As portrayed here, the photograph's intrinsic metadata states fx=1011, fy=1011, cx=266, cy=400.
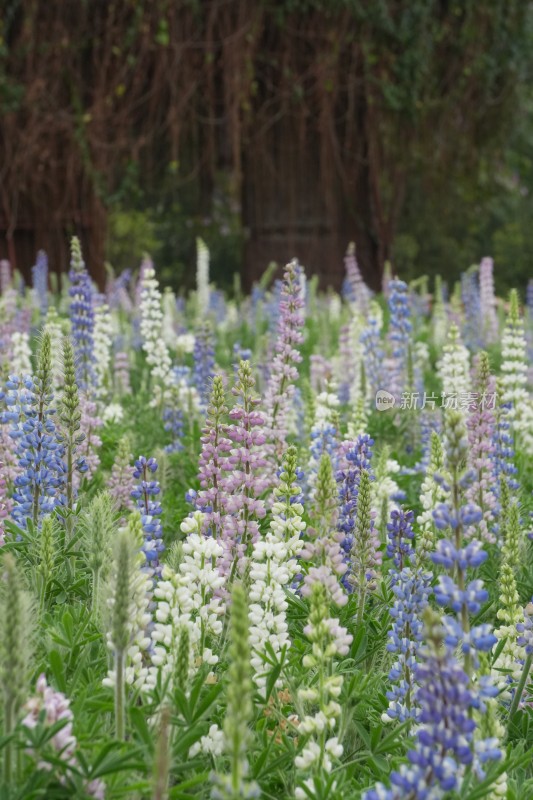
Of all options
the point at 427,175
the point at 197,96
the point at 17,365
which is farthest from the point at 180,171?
the point at 17,365

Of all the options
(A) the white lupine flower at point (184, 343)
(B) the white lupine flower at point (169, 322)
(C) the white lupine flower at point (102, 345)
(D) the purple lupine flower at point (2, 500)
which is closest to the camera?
(D) the purple lupine flower at point (2, 500)

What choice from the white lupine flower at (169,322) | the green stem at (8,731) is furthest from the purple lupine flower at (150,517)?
the white lupine flower at (169,322)

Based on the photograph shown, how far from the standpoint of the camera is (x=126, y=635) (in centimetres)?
164

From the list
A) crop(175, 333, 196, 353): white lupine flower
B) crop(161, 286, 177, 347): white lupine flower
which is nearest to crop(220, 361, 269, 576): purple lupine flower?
crop(175, 333, 196, 353): white lupine flower

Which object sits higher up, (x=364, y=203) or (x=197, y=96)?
(x=197, y=96)

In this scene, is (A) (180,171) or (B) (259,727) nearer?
(B) (259,727)

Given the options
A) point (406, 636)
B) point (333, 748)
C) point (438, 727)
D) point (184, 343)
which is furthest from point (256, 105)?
point (438, 727)

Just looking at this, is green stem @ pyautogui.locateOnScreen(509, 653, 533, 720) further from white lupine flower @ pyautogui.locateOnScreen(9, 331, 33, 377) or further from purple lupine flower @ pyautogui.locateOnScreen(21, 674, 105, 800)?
white lupine flower @ pyautogui.locateOnScreen(9, 331, 33, 377)

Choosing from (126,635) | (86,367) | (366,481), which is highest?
(86,367)

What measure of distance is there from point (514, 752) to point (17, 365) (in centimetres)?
310

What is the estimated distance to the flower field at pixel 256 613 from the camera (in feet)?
5.06

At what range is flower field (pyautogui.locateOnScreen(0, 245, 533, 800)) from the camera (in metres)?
1.54

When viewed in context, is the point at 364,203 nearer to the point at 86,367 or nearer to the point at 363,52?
the point at 363,52

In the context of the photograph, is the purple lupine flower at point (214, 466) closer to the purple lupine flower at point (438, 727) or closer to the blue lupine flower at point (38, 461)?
the blue lupine flower at point (38, 461)
